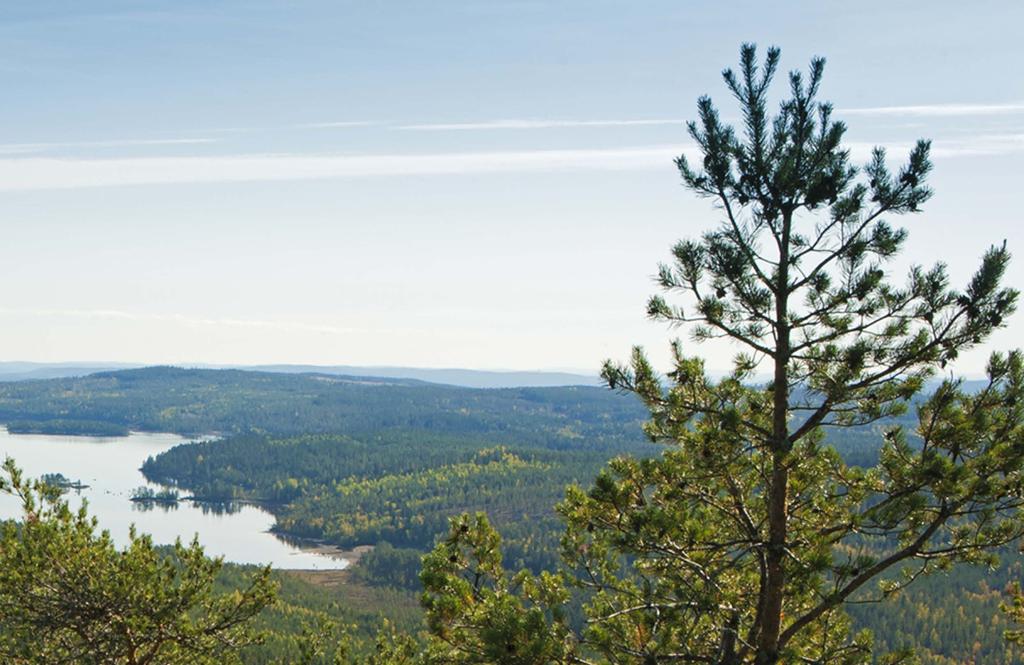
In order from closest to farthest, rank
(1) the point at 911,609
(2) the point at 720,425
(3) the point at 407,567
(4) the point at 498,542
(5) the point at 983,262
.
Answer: (5) the point at 983,262
(2) the point at 720,425
(4) the point at 498,542
(1) the point at 911,609
(3) the point at 407,567

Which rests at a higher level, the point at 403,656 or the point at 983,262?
the point at 983,262

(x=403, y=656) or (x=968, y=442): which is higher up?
(x=968, y=442)

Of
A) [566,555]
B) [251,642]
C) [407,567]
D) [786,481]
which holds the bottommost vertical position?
Result: [407,567]

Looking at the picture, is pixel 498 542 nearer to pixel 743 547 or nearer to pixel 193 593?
pixel 743 547

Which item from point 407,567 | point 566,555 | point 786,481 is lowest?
point 407,567

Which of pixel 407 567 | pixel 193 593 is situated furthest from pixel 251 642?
pixel 407 567

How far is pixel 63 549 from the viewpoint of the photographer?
16406mm

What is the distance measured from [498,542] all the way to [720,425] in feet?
12.4

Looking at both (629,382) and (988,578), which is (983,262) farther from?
(988,578)

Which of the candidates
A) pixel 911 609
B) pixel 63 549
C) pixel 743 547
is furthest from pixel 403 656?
pixel 911 609

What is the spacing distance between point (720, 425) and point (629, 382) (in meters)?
1.33

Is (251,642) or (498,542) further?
(251,642)

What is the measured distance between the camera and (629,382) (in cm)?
1243

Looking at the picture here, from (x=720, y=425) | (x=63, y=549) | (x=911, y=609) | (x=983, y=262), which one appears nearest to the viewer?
(x=983, y=262)
